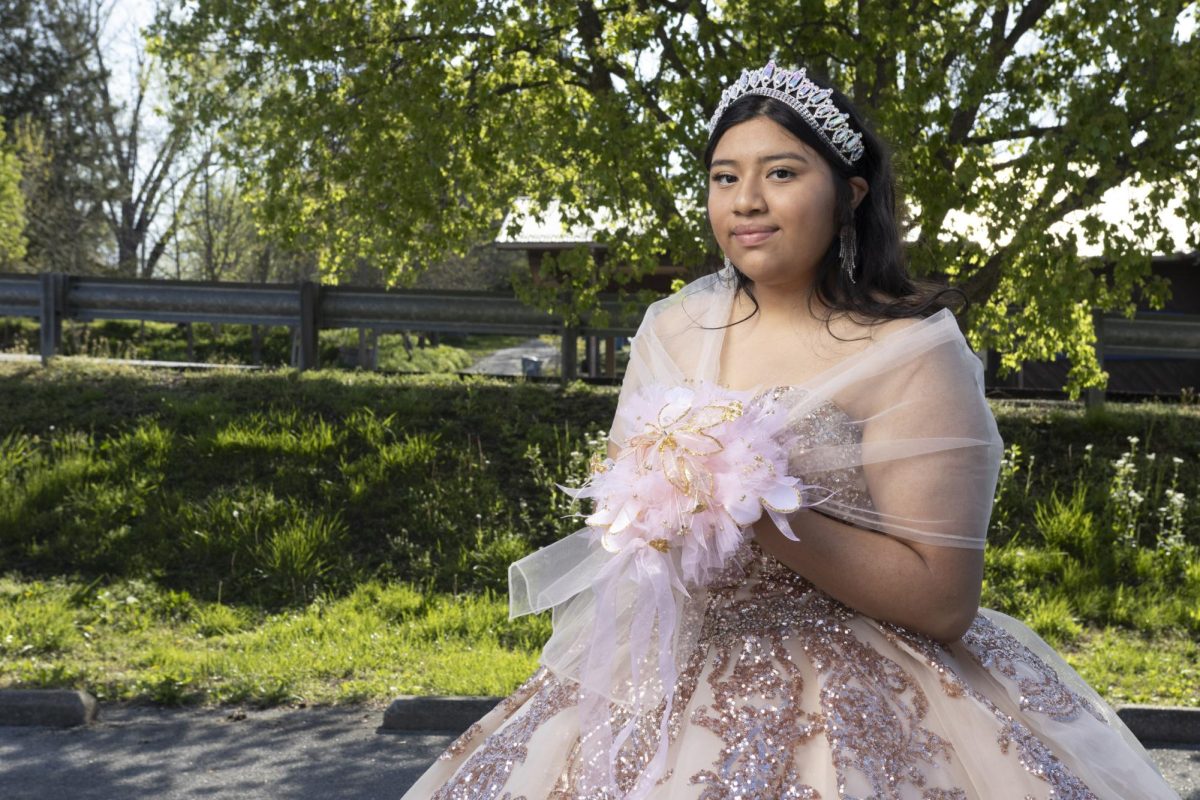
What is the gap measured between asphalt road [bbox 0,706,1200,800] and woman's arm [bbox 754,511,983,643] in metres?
3.40

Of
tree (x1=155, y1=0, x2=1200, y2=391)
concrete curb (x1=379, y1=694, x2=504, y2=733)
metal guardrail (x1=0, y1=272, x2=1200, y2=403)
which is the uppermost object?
tree (x1=155, y1=0, x2=1200, y2=391)

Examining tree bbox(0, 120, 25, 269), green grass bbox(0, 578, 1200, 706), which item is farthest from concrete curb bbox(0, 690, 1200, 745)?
tree bbox(0, 120, 25, 269)

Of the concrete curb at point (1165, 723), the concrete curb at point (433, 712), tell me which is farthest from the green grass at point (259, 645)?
the concrete curb at point (1165, 723)

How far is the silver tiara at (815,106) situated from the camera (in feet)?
8.22

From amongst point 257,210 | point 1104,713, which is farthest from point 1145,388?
point 1104,713

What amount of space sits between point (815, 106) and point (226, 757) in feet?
14.1

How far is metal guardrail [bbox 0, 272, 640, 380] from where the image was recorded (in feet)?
38.6

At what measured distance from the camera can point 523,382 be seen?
439 inches

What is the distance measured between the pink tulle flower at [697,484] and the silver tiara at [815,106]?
1.95 ft

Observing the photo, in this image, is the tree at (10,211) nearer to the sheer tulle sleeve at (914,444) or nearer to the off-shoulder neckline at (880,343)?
the off-shoulder neckline at (880,343)

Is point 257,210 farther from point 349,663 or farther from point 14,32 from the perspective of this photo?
point 14,32

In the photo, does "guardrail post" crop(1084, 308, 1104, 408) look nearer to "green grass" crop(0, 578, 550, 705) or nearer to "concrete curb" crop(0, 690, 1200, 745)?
"concrete curb" crop(0, 690, 1200, 745)

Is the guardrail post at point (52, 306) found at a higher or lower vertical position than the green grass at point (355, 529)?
higher

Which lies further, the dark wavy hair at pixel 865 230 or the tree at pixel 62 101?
the tree at pixel 62 101
